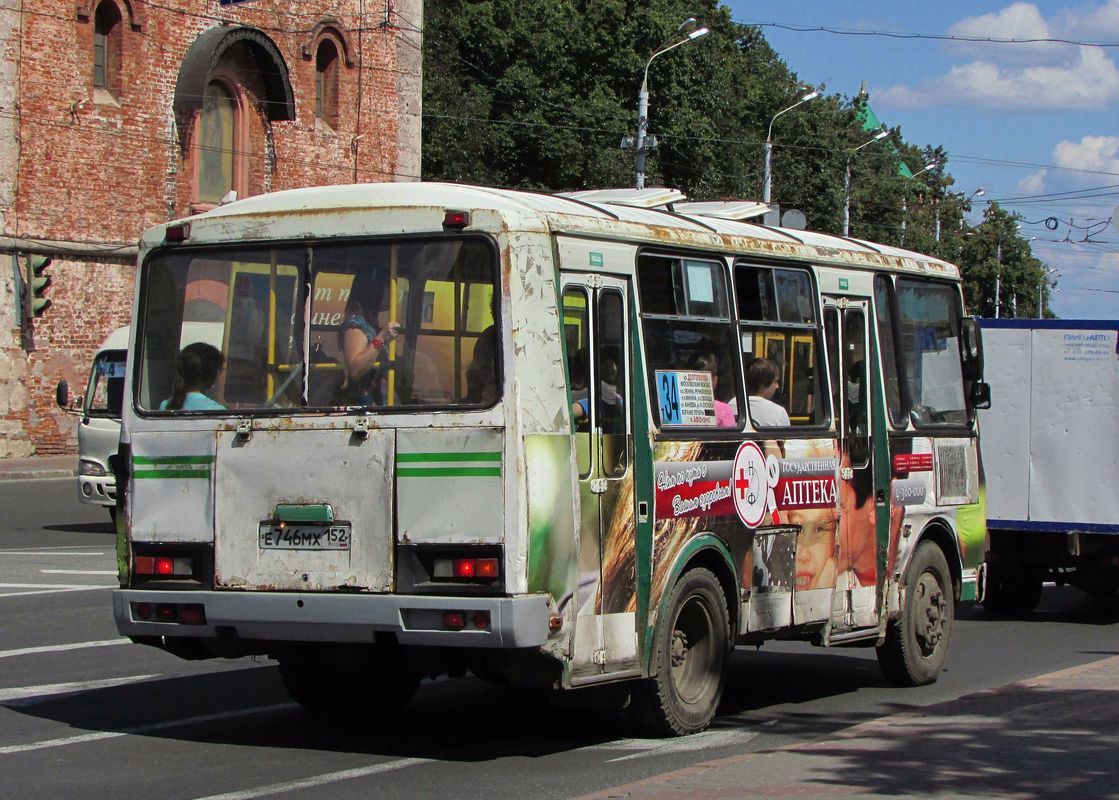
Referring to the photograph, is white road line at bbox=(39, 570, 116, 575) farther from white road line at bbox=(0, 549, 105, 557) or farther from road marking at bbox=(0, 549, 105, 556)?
road marking at bbox=(0, 549, 105, 556)

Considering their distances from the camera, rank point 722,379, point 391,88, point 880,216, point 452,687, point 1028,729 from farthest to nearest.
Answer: point 880,216
point 391,88
point 452,687
point 722,379
point 1028,729

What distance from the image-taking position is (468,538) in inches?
315

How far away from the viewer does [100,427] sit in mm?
22172

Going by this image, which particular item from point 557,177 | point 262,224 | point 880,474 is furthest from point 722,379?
point 557,177

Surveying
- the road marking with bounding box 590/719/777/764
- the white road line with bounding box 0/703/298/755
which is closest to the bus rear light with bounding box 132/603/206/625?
Answer: the white road line with bounding box 0/703/298/755

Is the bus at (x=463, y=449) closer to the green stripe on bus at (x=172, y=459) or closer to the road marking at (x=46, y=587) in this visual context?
the green stripe on bus at (x=172, y=459)

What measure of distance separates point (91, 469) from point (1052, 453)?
1178 centimetres

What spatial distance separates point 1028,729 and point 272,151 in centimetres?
3443

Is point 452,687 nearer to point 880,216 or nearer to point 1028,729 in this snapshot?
point 1028,729

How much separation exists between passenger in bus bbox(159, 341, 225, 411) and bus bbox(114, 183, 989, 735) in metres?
0.04

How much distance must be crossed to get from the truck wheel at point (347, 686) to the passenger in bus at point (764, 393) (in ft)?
7.84

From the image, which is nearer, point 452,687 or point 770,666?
point 452,687

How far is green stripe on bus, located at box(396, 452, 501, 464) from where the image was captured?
26.3 feet

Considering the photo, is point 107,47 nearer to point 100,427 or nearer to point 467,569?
point 100,427
